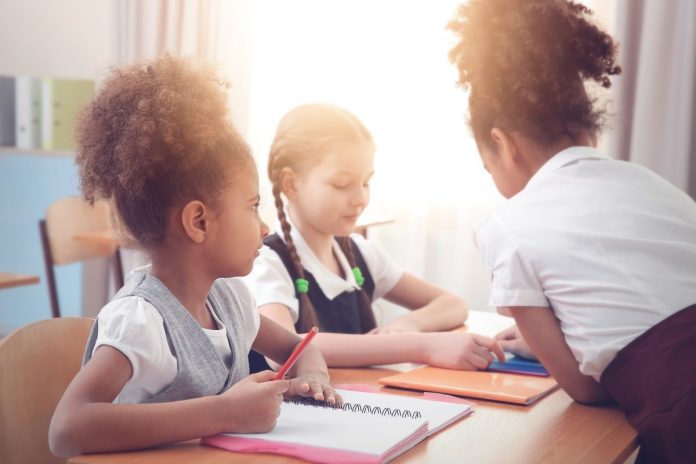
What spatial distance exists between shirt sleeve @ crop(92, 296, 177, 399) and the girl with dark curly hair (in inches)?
18.4

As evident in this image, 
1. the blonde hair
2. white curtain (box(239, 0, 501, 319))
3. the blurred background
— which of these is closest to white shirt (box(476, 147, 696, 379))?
the blonde hair

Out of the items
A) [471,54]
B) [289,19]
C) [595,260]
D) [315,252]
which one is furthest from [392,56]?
[595,260]

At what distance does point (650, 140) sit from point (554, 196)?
1856 mm

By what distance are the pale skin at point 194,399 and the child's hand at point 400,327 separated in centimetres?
44

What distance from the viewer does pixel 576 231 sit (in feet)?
4.03

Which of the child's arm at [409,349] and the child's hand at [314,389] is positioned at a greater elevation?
the child's hand at [314,389]

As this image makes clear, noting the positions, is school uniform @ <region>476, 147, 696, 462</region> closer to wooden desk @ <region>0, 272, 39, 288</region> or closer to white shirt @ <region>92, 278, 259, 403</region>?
white shirt @ <region>92, 278, 259, 403</region>

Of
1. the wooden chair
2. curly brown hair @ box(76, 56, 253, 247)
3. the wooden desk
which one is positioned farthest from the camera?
the wooden chair

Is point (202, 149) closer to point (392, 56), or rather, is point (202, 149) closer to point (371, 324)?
point (371, 324)

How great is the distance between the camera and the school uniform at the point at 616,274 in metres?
1.09

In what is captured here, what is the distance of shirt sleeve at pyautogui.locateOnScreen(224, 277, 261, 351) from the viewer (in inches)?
51.4

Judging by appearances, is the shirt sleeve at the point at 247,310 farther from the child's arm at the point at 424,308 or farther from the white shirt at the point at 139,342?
the child's arm at the point at 424,308

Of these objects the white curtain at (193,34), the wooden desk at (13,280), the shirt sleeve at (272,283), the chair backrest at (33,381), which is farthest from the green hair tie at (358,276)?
the white curtain at (193,34)

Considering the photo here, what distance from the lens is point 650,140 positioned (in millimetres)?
2973
